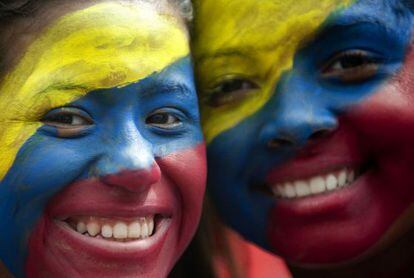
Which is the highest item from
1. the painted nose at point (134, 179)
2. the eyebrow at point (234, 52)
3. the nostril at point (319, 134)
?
the eyebrow at point (234, 52)

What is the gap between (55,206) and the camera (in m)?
1.74

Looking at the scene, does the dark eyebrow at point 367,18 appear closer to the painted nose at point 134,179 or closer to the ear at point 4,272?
the painted nose at point 134,179

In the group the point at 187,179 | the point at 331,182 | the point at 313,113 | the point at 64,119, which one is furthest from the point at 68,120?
the point at 331,182

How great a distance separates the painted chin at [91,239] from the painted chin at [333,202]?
421mm

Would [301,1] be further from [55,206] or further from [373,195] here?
[55,206]

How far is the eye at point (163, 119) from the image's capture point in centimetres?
186

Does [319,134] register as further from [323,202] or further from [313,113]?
[323,202]

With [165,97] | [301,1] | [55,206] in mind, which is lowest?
[55,206]

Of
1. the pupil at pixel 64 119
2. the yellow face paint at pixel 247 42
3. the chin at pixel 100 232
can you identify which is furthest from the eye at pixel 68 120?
the yellow face paint at pixel 247 42

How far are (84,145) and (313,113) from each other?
0.60m

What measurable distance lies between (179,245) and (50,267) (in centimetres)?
37

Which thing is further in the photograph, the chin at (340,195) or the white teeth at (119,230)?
the chin at (340,195)

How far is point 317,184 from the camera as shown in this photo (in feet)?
6.68

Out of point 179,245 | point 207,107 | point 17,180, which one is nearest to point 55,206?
point 17,180
